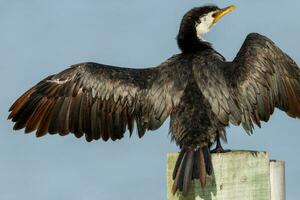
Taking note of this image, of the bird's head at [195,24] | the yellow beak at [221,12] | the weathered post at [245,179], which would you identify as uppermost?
the yellow beak at [221,12]

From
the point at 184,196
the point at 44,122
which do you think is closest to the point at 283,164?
the point at 184,196

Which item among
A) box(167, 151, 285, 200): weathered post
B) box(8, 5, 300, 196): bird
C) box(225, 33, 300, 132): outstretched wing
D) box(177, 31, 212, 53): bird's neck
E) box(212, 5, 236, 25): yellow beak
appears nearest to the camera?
box(167, 151, 285, 200): weathered post

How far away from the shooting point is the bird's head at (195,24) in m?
10.0

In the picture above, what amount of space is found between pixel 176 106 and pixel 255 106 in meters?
1.01

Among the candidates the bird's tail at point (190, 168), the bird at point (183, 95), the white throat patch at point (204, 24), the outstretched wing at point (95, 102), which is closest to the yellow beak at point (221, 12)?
the bird at point (183, 95)

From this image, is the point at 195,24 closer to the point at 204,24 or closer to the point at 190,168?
the point at 204,24

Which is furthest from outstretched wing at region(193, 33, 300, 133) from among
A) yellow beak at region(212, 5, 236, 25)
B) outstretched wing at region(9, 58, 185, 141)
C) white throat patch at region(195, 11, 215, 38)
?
yellow beak at region(212, 5, 236, 25)

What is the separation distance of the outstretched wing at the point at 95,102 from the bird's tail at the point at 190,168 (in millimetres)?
1134

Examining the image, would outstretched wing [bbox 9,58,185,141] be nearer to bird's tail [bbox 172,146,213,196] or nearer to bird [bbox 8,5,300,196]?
bird [bbox 8,5,300,196]

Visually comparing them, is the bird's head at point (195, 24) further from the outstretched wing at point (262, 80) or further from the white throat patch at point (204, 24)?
the outstretched wing at point (262, 80)

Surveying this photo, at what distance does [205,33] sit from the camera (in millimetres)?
10453

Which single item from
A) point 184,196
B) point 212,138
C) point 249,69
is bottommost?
point 184,196

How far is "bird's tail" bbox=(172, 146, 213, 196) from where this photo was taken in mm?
6895

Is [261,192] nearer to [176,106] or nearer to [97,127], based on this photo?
[176,106]
